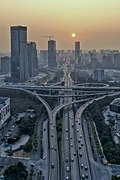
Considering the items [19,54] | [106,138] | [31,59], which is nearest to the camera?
[106,138]

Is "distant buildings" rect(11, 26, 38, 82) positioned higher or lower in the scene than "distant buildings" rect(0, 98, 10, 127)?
higher

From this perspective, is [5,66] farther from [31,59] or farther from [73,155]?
[73,155]

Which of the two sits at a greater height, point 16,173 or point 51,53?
point 51,53

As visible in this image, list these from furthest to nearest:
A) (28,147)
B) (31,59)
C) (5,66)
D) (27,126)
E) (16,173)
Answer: (5,66)
(31,59)
(27,126)
(28,147)
(16,173)

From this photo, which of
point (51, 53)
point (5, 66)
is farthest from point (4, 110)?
point (51, 53)

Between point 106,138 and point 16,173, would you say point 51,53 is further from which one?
point 16,173

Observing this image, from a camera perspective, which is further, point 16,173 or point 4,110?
point 4,110

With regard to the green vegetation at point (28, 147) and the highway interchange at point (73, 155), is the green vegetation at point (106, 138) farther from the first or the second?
the green vegetation at point (28, 147)

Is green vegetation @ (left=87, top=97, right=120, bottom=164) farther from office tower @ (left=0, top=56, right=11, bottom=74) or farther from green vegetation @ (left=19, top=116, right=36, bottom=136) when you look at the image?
office tower @ (left=0, top=56, right=11, bottom=74)

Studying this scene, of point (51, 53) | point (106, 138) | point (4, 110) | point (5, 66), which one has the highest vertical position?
point (51, 53)

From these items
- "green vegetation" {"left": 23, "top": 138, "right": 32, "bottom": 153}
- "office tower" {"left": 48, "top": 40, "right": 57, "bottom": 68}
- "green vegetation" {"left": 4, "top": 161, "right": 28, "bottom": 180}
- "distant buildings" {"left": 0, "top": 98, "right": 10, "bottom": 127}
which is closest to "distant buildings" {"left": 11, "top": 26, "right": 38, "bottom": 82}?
"office tower" {"left": 48, "top": 40, "right": 57, "bottom": 68}
